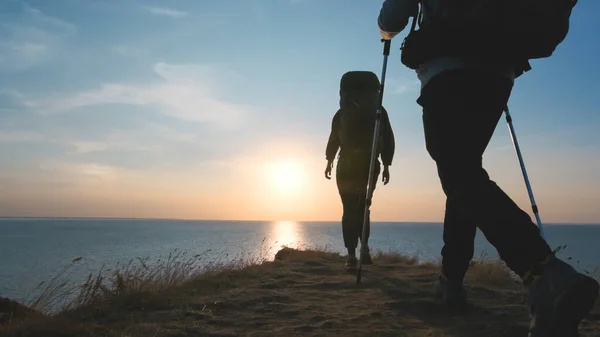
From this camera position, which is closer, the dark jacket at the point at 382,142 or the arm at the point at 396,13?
the arm at the point at 396,13

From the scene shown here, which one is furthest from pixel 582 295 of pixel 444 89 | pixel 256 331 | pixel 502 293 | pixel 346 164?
pixel 346 164

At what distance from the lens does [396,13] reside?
3.29m

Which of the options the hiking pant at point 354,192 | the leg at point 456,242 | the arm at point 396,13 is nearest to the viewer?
the arm at point 396,13

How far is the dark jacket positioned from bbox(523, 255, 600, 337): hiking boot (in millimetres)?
5449

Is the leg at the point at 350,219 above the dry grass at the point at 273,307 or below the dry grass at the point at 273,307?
above

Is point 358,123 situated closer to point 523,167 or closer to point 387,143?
point 387,143

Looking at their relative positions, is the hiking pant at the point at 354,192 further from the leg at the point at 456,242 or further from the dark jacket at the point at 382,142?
the leg at the point at 456,242

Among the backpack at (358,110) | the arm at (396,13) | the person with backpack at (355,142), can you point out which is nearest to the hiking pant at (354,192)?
the person with backpack at (355,142)

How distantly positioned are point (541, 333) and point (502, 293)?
116 inches

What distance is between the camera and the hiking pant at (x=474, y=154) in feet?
7.83

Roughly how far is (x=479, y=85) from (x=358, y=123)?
442cm

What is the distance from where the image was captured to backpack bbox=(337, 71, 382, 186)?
24.1 feet

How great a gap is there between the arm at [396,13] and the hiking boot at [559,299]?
194cm

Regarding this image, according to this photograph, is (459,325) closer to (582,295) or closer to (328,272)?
(582,295)
